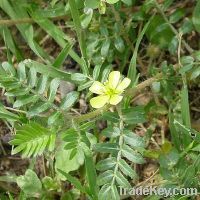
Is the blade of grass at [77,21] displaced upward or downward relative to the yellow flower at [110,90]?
upward

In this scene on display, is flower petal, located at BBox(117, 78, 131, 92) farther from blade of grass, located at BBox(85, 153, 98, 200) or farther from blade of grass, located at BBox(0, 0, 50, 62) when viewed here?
blade of grass, located at BBox(0, 0, 50, 62)

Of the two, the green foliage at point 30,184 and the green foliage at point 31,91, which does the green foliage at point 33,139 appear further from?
the green foliage at point 30,184

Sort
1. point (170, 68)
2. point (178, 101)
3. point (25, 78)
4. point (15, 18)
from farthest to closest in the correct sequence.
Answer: point (15, 18) < point (178, 101) < point (170, 68) < point (25, 78)

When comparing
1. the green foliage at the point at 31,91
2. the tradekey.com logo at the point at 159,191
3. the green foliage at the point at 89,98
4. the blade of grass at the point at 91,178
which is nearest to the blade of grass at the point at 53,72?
the green foliage at the point at 89,98

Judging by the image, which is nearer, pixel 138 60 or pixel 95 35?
pixel 95 35

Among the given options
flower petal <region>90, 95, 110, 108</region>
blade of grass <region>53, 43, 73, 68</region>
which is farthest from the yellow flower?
blade of grass <region>53, 43, 73, 68</region>

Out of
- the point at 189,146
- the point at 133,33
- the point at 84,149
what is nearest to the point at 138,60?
the point at 133,33

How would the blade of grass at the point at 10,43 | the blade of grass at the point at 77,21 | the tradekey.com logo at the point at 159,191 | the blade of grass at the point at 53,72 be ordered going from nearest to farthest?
1. the tradekey.com logo at the point at 159,191
2. the blade of grass at the point at 77,21
3. the blade of grass at the point at 53,72
4. the blade of grass at the point at 10,43

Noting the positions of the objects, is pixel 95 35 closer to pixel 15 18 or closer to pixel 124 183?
pixel 15 18

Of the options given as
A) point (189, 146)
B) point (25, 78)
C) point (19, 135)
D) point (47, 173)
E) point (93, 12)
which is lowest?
point (47, 173)
